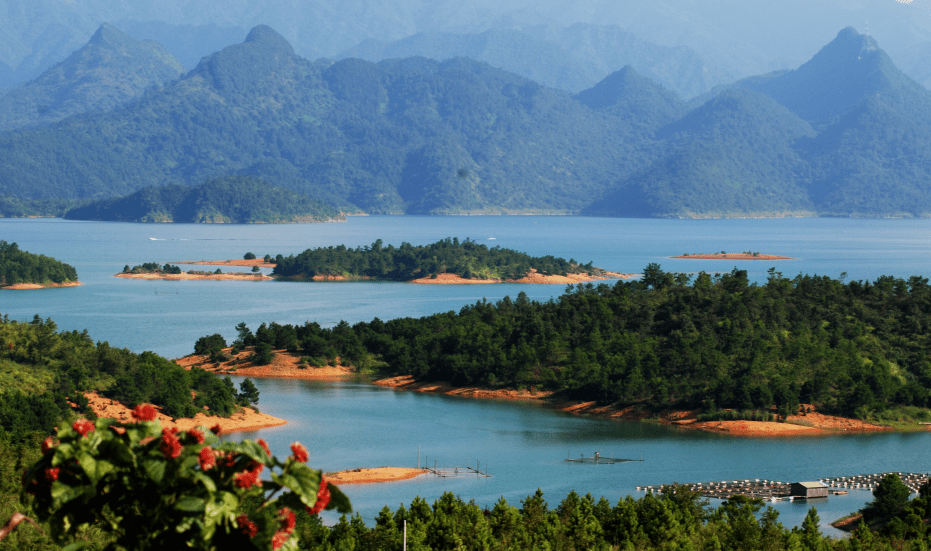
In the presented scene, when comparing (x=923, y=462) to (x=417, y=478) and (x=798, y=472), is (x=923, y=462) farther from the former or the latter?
(x=417, y=478)

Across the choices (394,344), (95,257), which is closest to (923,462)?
(394,344)

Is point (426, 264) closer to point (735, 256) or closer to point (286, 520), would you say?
point (735, 256)

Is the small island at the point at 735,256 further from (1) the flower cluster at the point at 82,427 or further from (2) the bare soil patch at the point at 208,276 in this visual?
(1) the flower cluster at the point at 82,427

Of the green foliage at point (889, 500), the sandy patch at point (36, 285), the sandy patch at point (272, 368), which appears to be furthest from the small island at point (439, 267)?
the green foliage at point (889, 500)

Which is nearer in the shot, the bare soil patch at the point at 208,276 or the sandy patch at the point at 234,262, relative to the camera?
the bare soil patch at the point at 208,276

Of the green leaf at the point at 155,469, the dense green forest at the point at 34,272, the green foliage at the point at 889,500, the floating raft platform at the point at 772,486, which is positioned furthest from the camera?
the dense green forest at the point at 34,272

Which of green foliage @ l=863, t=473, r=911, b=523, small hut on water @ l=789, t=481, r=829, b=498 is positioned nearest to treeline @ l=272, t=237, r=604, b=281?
small hut on water @ l=789, t=481, r=829, b=498

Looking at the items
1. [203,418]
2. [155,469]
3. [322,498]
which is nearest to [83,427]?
[155,469]

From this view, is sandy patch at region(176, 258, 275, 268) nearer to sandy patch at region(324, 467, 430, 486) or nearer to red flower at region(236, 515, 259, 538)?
sandy patch at region(324, 467, 430, 486)
